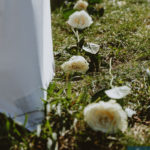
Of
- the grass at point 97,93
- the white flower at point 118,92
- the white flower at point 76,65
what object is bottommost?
the grass at point 97,93

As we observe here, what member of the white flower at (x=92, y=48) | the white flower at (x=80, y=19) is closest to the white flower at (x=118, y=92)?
the white flower at (x=92, y=48)

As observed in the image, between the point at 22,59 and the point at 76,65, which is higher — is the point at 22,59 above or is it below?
above

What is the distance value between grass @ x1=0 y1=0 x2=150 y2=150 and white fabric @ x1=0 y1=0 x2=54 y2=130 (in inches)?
2.6

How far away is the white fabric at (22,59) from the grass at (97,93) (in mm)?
67

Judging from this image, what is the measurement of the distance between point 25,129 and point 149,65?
2.71 ft

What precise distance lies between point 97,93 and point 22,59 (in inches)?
14.6

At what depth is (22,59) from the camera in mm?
1045

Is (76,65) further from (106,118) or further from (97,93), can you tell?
(106,118)

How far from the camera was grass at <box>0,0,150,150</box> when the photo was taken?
948mm

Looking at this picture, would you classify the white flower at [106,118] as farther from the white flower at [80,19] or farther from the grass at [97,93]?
the white flower at [80,19]

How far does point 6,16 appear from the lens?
3.24 ft

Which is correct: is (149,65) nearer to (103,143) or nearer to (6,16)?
(103,143)

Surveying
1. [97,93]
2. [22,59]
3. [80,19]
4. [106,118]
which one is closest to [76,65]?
[97,93]

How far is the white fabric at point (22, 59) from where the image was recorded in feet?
3.27
